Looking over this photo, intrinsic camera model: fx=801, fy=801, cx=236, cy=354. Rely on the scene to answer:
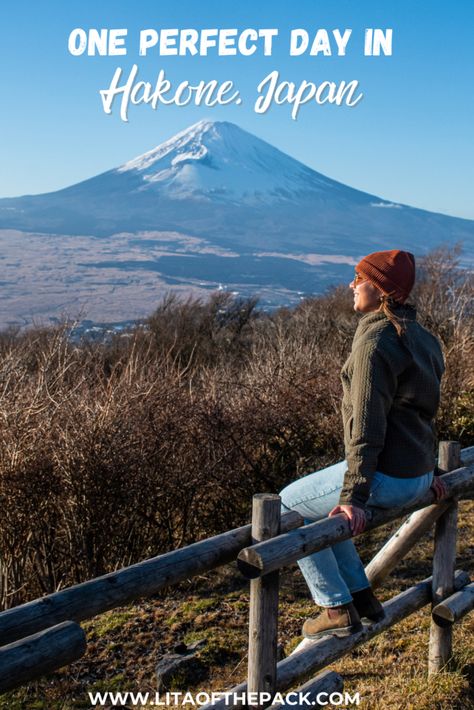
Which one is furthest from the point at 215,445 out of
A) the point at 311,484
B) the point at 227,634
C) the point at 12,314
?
the point at 12,314

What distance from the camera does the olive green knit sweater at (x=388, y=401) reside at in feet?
9.92

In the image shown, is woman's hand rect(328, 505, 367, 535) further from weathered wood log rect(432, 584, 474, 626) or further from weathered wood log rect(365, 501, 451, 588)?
weathered wood log rect(432, 584, 474, 626)

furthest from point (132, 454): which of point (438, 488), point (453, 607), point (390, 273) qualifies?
point (390, 273)

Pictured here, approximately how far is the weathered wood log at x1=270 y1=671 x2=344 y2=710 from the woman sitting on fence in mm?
192

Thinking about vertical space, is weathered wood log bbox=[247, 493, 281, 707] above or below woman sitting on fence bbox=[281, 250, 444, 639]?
below

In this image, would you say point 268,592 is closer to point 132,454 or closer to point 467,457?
point 467,457

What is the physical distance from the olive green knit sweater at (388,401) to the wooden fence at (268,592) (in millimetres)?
218

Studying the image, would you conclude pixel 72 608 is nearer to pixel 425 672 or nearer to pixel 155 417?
pixel 425 672

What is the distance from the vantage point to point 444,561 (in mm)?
4008

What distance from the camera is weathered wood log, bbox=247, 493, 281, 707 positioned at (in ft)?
9.74

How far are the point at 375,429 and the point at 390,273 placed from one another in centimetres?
65

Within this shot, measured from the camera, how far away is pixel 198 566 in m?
2.84

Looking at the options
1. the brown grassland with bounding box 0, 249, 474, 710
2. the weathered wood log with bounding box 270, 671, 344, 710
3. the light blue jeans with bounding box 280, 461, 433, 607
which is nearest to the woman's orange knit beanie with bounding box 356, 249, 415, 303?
the light blue jeans with bounding box 280, 461, 433, 607

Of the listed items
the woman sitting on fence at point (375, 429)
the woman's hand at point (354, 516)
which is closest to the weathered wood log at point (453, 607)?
the woman sitting on fence at point (375, 429)
